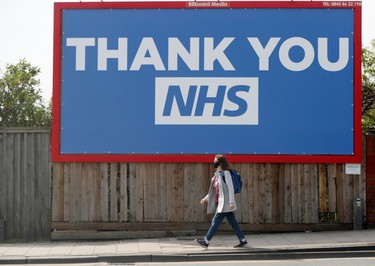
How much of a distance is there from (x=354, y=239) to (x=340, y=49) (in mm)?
3947

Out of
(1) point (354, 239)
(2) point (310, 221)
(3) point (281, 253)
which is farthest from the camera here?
(2) point (310, 221)

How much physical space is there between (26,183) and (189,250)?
415 cm

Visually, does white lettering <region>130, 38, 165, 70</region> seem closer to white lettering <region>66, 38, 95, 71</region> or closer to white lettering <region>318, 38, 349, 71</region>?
white lettering <region>66, 38, 95, 71</region>

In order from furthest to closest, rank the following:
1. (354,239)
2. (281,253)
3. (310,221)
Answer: (310,221) → (354,239) → (281,253)

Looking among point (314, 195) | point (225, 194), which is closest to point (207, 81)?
point (225, 194)

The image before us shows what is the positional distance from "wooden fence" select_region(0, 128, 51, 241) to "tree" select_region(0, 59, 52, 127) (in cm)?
2110

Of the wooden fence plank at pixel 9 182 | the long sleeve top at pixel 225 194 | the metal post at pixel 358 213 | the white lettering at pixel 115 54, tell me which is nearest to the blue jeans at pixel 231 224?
the long sleeve top at pixel 225 194

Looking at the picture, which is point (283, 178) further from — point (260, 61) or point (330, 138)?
point (260, 61)

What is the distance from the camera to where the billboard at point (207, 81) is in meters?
12.9

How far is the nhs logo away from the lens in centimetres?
1292

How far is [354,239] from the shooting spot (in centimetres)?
1148

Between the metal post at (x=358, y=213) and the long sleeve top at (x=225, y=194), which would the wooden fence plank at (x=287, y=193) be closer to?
the metal post at (x=358, y=213)

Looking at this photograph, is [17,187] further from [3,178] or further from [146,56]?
[146,56]

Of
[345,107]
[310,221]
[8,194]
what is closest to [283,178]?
[310,221]
